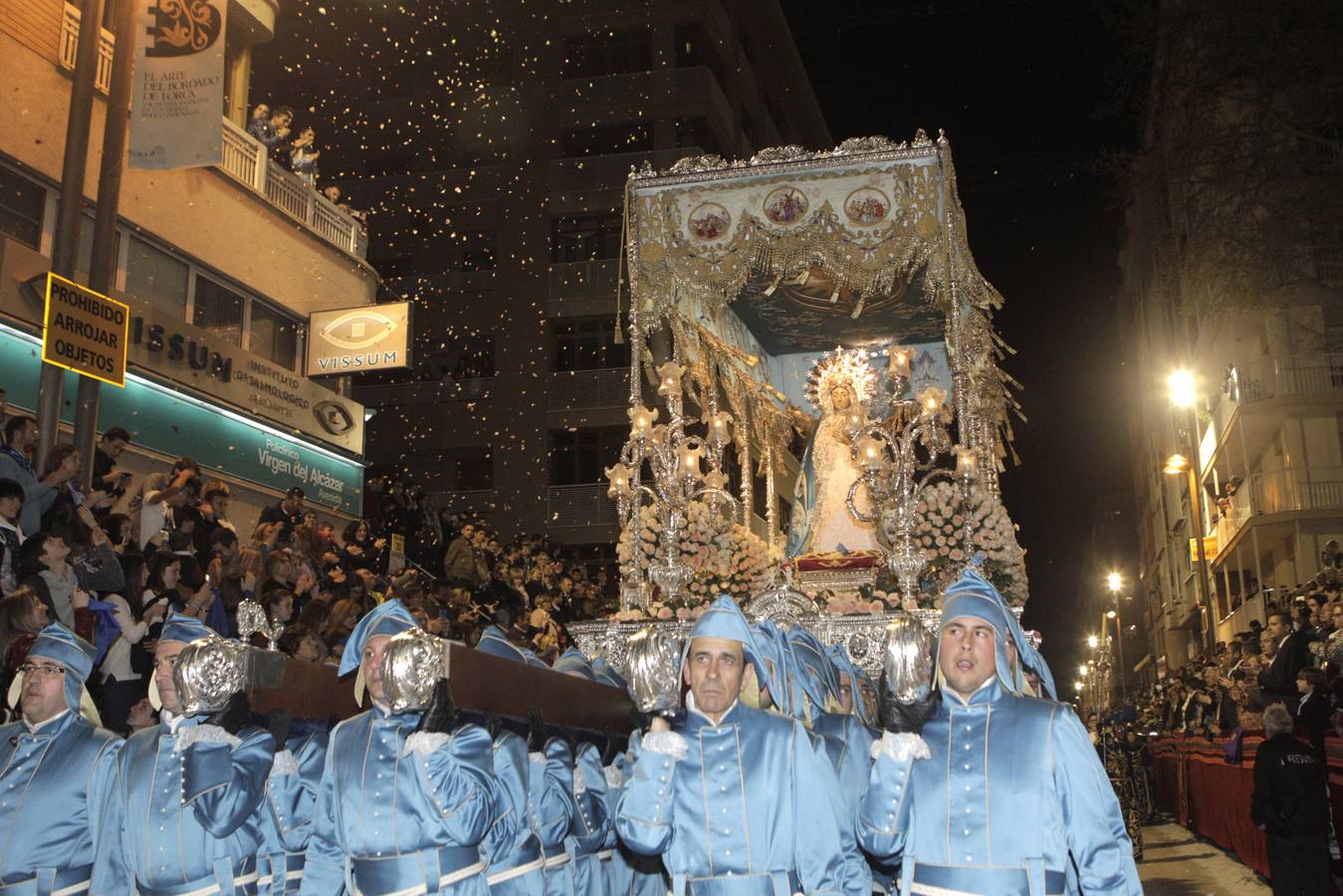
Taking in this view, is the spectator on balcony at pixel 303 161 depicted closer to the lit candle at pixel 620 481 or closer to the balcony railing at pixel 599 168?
the balcony railing at pixel 599 168

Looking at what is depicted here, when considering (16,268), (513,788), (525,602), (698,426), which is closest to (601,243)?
(698,426)

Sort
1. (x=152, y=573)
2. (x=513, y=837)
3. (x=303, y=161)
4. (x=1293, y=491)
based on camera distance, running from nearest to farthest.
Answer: (x=513, y=837)
(x=152, y=573)
(x=303, y=161)
(x=1293, y=491)

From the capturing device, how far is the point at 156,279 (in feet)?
62.2

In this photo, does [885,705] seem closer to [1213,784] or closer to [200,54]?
[200,54]

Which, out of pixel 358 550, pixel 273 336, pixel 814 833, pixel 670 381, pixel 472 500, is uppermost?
pixel 273 336

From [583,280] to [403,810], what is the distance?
29547mm

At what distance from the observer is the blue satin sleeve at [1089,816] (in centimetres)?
443

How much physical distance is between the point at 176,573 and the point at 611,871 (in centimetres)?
389

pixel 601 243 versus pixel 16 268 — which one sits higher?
pixel 601 243

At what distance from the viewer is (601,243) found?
115ft

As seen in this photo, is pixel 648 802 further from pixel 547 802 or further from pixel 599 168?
pixel 599 168

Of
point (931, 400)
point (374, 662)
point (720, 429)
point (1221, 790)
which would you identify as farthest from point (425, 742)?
point (1221, 790)

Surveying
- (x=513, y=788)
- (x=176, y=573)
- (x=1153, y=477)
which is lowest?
(x=513, y=788)

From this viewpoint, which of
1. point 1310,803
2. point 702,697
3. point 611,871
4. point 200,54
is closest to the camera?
point 702,697
